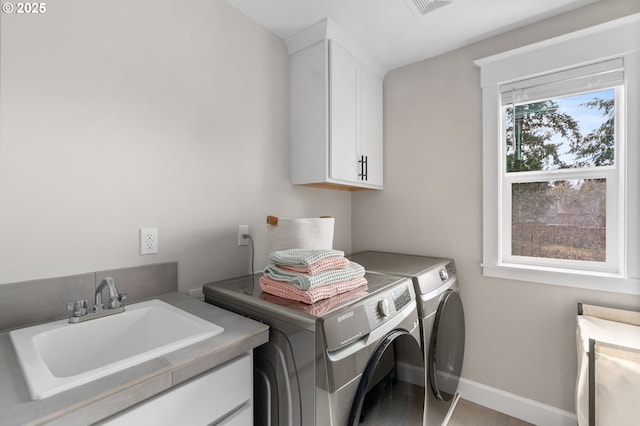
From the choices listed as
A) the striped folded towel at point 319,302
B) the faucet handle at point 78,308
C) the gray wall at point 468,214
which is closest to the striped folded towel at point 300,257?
the striped folded towel at point 319,302

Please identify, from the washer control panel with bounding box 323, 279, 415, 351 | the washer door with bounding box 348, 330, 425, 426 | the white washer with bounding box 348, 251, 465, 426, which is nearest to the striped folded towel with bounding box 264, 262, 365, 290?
the washer control panel with bounding box 323, 279, 415, 351

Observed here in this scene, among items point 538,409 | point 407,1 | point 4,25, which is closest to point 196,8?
point 4,25

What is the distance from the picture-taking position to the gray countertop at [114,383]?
0.59 m

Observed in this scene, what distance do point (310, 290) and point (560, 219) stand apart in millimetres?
1649

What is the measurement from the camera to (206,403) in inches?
33.7

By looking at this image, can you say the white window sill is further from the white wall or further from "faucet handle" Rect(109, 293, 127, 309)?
"faucet handle" Rect(109, 293, 127, 309)

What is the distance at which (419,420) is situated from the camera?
136 centimetres

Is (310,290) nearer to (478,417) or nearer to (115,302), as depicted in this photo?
(115,302)

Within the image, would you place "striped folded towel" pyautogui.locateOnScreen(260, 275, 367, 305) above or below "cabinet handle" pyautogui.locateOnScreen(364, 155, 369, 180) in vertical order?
below

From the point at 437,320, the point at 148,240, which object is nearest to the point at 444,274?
the point at 437,320

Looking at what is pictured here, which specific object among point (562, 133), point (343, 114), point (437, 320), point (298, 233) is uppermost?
point (343, 114)

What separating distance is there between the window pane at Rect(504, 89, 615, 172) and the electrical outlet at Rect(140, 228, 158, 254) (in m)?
2.10

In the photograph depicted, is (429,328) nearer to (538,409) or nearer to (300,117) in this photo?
(538,409)

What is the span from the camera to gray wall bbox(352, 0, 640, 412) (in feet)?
5.64
